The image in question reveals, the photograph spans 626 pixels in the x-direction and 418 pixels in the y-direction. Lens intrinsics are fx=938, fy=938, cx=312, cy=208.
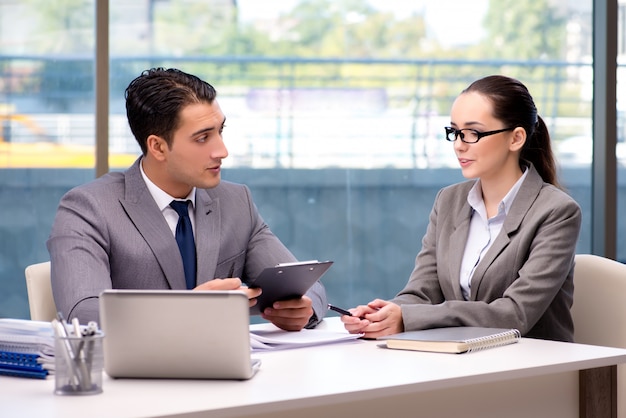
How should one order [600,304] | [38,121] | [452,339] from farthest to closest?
[38,121]
[600,304]
[452,339]

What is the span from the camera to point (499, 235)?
2699 mm

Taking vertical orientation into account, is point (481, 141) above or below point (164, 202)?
above

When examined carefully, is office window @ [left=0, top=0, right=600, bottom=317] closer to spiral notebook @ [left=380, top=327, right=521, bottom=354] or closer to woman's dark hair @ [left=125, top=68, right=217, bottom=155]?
woman's dark hair @ [left=125, top=68, right=217, bottom=155]

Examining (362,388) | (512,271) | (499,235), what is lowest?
(362,388)

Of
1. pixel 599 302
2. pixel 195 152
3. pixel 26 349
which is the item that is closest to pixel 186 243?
pixel 195 152

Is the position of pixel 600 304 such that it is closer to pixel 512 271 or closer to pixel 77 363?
pixel 512 271

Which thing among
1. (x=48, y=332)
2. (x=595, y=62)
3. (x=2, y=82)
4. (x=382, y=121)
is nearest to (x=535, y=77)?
(x=595, y=62)

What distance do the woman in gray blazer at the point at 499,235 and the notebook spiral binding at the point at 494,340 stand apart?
0.20m

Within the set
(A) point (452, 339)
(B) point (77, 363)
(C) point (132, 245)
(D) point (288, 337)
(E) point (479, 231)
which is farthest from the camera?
(E) point (479, 231)

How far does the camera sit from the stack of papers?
187cm

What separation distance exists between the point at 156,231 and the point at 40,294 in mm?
351

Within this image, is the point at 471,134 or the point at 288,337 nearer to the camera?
the point at 288,337

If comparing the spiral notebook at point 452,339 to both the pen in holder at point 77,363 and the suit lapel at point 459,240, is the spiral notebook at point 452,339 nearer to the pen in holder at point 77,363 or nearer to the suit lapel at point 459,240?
the suit lapel at point 459,240

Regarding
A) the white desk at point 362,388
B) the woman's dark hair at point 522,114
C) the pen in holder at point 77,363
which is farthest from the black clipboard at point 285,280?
the woman's dark hair at point 522,114
